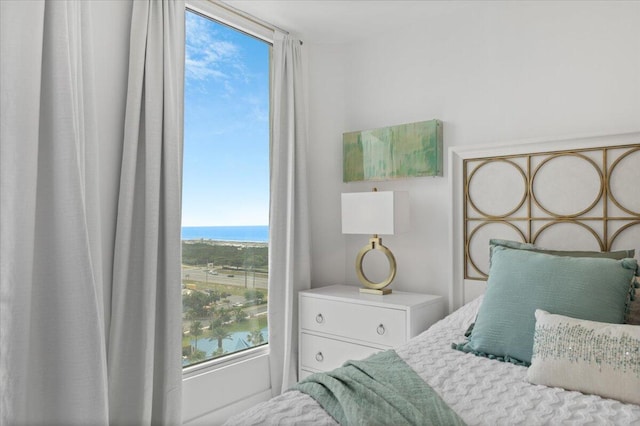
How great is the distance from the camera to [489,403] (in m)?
1.37

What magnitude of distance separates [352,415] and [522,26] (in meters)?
2.41

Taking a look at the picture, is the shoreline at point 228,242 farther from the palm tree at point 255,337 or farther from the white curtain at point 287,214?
the palm tree at point 255,337

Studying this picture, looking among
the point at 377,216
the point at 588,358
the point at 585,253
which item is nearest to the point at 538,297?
the point at 588,358

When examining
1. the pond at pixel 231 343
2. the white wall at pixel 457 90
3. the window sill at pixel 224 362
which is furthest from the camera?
the pond at pixel 231 343

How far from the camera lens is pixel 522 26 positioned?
264 cm

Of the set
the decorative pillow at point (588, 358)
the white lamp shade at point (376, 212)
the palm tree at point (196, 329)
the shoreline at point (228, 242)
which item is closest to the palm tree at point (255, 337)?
the palm tree at point (196, 329)

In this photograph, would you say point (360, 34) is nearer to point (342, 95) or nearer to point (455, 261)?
point (342, 95)

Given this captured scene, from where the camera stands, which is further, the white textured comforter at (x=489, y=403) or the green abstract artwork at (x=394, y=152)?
the green abstract artwork at (x=394, y=152)

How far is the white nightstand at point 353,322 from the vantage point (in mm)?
2637

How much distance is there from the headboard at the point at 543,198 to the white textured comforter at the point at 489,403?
103cm

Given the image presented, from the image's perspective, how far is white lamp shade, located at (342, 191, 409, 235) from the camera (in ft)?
9.11

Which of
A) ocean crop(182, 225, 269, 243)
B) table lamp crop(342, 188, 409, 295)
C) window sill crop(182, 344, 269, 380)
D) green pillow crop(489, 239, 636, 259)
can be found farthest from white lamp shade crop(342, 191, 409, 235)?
window sill crop(182, 344, 269, 380)

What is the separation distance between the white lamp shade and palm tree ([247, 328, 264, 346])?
34.9 inches

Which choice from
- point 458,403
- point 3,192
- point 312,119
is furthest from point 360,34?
point 458,403
